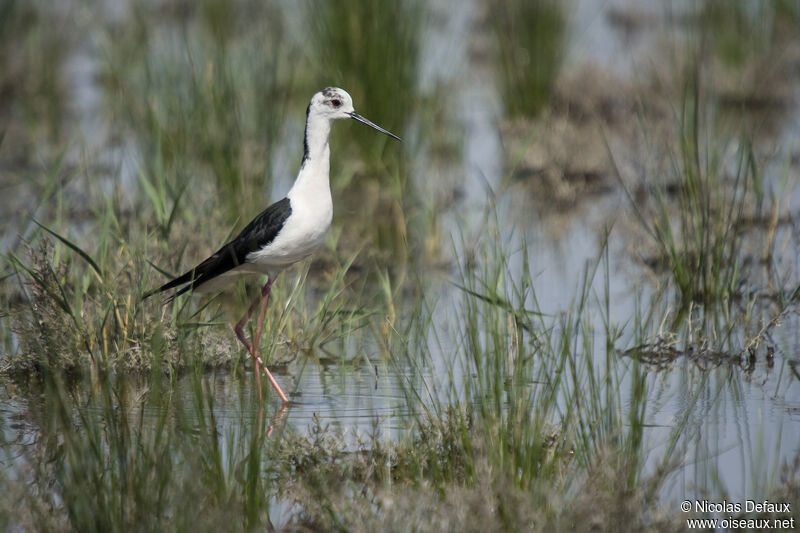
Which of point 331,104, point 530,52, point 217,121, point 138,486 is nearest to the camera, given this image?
point 138,486

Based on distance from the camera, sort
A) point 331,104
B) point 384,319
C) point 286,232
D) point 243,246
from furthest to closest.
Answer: point 384,319 < point 331,104 < point 243,246 < point 286,232

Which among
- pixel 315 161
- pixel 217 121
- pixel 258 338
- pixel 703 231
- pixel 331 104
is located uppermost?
pixel 217 121

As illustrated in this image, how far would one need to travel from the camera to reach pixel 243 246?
505 cm

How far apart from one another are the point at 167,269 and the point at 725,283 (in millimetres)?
2369

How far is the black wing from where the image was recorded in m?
4.97

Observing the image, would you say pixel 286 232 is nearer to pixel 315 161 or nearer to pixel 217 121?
pixel 315 161

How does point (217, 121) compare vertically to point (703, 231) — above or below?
above

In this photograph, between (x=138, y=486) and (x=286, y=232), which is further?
(x=286, y=232)

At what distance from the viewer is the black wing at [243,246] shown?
4.97 meters

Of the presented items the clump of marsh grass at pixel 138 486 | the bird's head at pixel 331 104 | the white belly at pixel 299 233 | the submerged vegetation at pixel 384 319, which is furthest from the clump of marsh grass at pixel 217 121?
the clump of marsh grass at pixel 138 486

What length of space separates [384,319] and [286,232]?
2.75ft

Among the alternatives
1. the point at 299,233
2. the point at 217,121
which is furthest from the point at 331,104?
the point at 217,121

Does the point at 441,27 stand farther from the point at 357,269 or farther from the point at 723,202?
the point at 723,202

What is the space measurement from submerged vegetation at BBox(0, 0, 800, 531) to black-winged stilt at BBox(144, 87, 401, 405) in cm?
18
